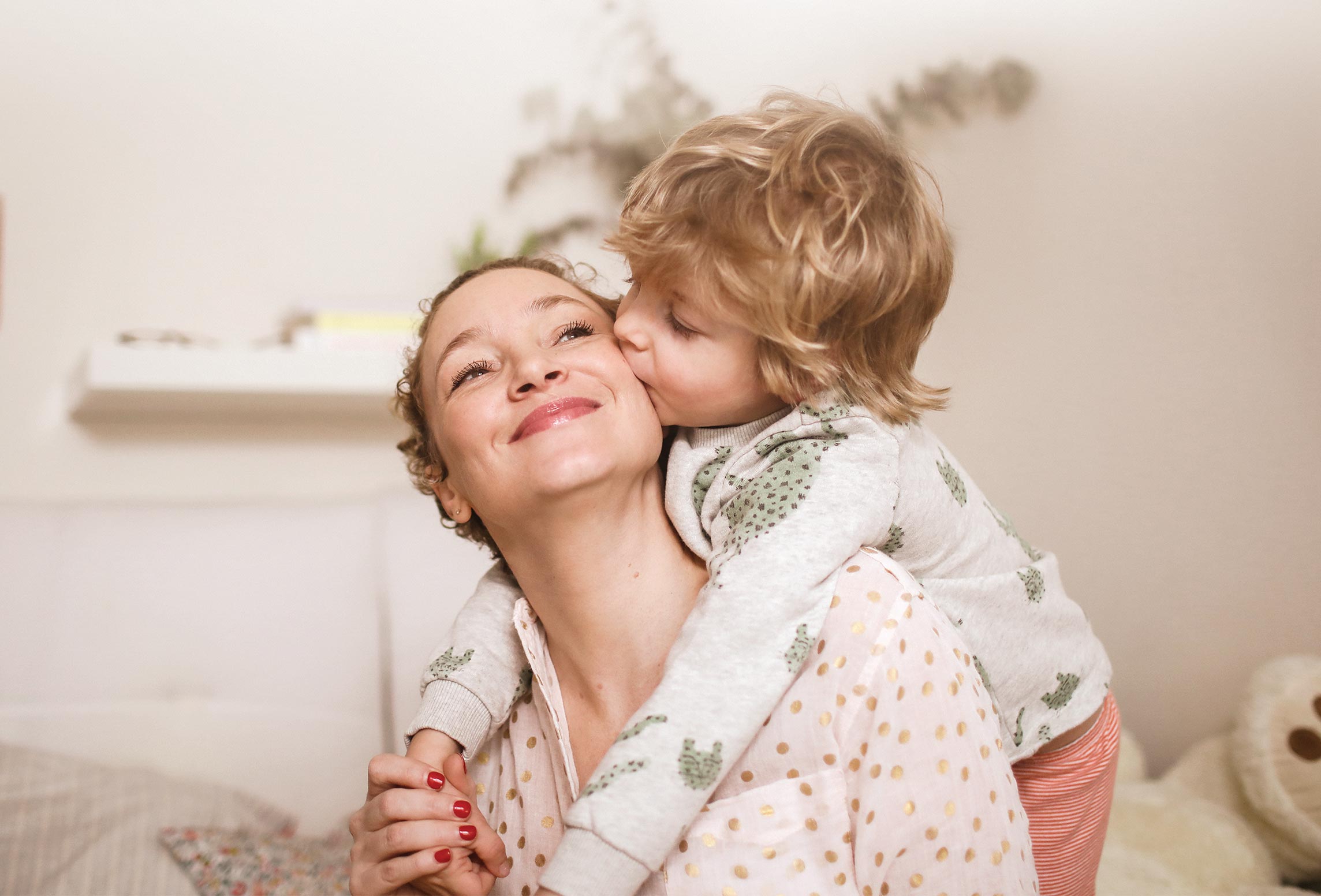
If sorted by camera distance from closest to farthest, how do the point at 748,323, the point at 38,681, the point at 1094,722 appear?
the point at 748,323 < the point at 1094,722 < the point at 38,681

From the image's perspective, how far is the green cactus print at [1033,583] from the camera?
121 cm

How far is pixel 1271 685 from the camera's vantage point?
198cm

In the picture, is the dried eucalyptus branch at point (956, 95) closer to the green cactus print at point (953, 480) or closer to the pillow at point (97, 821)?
the green cactus print at point (953, 480)

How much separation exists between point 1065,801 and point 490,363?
91 centimetres

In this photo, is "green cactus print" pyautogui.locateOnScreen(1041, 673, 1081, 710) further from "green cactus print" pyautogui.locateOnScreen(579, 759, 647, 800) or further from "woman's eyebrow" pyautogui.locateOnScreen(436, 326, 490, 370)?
"woman's eyebrow" pyautogui.locateOnScreen(436, 326, 490, 370)

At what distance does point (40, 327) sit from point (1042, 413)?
2.28m

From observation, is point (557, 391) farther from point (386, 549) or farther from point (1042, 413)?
point (1042, 413)

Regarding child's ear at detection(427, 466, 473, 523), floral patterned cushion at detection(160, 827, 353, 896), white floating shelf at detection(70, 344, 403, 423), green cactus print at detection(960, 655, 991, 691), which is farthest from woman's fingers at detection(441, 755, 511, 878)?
white floating shelf at detection(70, 344, 403, 423)

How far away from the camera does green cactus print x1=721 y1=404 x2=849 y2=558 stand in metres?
0.98

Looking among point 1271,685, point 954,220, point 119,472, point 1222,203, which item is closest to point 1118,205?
point 1222,203

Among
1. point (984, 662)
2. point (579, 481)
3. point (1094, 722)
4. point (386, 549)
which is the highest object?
point (579, 481)

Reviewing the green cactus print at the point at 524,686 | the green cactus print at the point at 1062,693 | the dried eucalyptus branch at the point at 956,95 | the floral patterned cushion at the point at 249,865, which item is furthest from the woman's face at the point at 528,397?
the dried eucalyptus branch at the point at 956,95

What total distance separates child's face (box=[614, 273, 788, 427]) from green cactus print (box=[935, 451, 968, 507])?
20cm

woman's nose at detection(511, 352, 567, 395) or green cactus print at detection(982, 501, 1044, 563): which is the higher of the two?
woman's nose at detection(511, 352, 567, 395)
